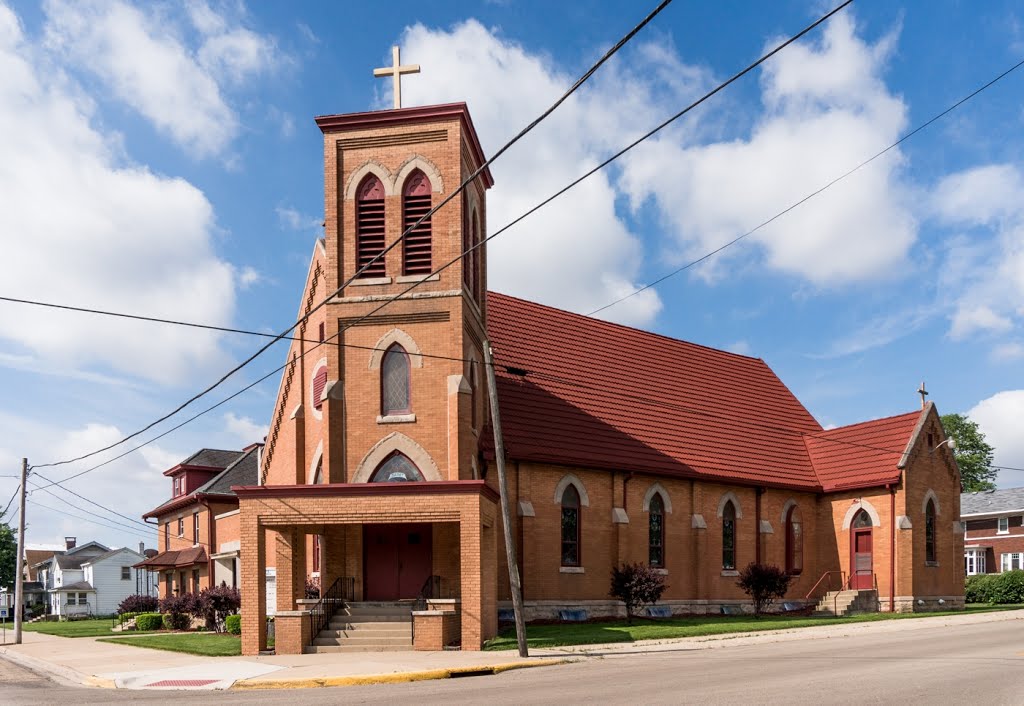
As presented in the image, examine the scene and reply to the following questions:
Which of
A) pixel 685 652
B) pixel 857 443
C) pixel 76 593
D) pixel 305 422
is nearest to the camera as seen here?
pixel 685 652

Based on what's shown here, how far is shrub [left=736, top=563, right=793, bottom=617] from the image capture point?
33531 mm

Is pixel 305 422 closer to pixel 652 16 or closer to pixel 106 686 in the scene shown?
pixel 106 686

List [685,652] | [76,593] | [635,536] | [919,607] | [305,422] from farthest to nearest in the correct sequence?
[76,593], [919,607], [635,536], [305,422], [685,652]

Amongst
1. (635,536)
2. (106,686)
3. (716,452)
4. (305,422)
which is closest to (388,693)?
(106,686)

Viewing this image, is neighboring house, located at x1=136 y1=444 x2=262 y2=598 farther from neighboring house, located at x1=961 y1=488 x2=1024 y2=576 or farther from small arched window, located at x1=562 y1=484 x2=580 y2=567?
neighboring house, located at x1=961 y1=488 x2=1024 y2=576

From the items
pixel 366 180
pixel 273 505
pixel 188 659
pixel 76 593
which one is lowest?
pixel 76 593

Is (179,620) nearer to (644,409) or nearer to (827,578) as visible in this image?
(644,409)

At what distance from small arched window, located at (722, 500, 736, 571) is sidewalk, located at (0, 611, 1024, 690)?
7.35 metres

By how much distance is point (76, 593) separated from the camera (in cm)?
8400

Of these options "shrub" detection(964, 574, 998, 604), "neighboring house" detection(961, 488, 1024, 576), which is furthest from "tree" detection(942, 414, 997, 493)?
"shrub" detection(964, 574, 998, 604)

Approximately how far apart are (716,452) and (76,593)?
65795 millimetres

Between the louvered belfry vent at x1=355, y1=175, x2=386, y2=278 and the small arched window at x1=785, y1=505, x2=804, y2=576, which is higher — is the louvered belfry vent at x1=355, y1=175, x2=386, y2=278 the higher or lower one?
the higher one

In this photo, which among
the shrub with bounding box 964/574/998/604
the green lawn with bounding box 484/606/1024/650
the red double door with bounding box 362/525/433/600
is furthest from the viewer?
the shrub with bounding box 964/574/998/604

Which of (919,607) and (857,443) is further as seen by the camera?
(857,443)
